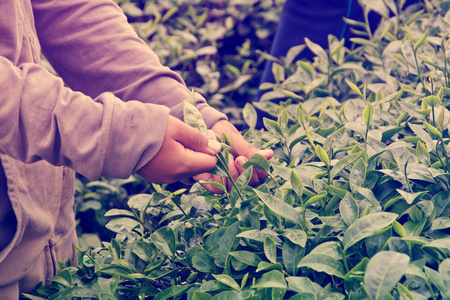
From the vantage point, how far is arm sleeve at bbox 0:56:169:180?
3.06ft

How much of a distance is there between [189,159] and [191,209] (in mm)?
224

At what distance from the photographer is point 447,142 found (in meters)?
1.04

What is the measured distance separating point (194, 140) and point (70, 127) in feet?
0.86

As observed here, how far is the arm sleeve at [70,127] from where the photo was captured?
93 cm

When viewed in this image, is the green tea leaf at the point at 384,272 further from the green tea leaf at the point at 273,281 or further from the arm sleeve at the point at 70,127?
the arm sleeve at the point at 70,127

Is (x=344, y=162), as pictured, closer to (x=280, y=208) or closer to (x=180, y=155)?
(x=280, y=208)

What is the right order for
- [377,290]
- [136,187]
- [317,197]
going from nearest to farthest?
[377,290]
[317,197]
[136,187]

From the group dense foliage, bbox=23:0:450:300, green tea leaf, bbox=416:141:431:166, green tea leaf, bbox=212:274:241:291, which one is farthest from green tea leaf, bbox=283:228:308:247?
green tea leaf, bbox=416:141:431:166

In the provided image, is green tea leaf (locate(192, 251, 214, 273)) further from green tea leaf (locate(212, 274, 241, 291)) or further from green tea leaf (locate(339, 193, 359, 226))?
green tea leaf (locate(339, 193, 359, 226))

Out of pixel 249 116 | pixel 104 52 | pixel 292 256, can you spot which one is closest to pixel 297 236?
pixel 292 256

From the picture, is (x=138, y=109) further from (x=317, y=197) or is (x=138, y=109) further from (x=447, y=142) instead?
(x=447, y=142)

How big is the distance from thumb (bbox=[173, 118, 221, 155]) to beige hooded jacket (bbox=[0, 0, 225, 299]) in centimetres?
4

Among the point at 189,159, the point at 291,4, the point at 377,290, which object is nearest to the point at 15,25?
the point at 189,159

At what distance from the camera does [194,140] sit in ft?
3.37
